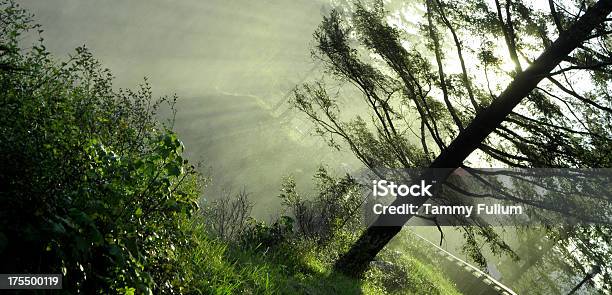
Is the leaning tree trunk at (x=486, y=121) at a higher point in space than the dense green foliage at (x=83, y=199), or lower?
higher

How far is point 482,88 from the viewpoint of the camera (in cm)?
783

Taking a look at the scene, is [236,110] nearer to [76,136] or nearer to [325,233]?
[325,233]

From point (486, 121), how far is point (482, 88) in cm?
93

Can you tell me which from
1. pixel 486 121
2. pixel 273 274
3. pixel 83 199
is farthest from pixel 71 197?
pixel 486 121

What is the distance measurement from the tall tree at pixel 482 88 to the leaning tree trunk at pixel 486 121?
2 centimetres

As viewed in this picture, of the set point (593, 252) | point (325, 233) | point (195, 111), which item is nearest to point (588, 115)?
point (593, 252)

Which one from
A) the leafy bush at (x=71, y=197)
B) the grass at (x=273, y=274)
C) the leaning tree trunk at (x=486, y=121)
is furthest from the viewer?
the leaning tree trunk at (x=486, y=121)

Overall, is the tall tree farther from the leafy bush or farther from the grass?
the leafy bush

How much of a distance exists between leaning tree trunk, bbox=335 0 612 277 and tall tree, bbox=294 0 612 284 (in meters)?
0.02

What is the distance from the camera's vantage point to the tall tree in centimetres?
636

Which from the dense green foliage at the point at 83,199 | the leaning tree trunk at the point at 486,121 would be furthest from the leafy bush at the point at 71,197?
the leaning tree trunk at the point at 486,121

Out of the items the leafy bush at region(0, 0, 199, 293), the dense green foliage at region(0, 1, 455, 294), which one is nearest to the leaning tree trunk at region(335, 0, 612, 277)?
the dense green foliage at region(0, 1, 455, 294)

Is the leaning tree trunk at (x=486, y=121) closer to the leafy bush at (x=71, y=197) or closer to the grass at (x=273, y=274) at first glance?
the grass at (x=273, y=274)

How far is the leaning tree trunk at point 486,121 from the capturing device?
593 cm
